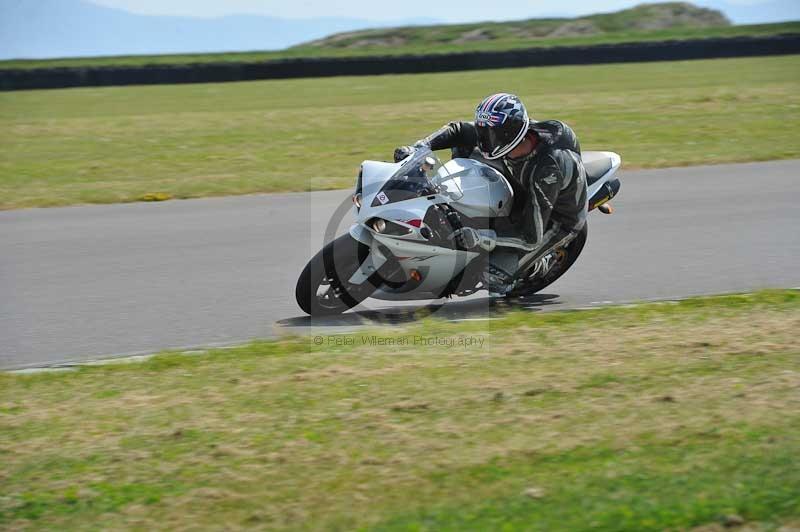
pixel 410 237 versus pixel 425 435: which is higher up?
pixel 410 237

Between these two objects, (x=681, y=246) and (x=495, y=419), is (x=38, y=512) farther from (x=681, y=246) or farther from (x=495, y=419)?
(x=681, y=246)

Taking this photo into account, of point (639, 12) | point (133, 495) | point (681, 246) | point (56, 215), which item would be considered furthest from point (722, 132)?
point (639, 12)

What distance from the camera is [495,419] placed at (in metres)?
4.81

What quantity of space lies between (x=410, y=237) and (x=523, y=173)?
3.13ft

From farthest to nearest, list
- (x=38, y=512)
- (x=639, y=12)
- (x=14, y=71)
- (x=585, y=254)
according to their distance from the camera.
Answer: (x=639, y=12), (x=14, y=71), (x=585, y=254), (x=38, y=512)

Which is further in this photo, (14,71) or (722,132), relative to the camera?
(14,71)

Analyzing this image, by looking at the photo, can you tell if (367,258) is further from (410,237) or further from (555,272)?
(555,272)

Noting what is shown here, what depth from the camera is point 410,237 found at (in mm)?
6504

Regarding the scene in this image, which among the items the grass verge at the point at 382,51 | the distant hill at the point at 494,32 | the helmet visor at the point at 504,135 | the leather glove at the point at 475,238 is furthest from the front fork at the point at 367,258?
the distant hill at the point at 494,32

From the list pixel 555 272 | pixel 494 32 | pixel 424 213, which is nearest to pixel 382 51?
pixel 494 32

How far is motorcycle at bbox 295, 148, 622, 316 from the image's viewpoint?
6477mm

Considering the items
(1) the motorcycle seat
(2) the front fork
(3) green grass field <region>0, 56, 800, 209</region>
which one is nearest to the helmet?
(2) the front fork

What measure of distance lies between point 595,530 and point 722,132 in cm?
1409

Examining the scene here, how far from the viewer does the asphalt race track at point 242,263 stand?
684 cm
